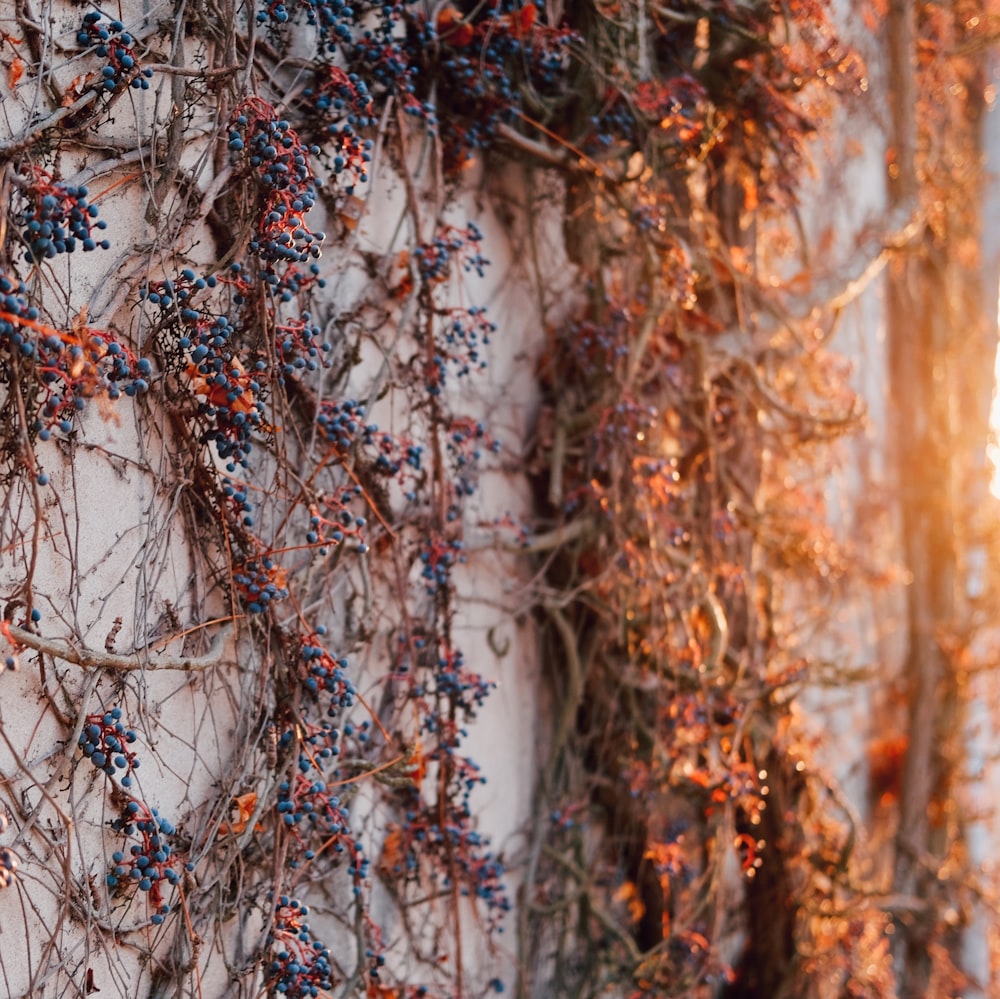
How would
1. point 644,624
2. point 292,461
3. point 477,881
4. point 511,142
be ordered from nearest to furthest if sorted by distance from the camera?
point 292,461 → point 477,881 → point 511,142 → point 644,624

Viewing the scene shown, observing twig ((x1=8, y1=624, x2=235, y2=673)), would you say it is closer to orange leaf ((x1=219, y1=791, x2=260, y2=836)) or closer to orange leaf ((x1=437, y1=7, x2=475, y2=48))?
orange leaf ((x1=219, y1=791, x2=260, y2=836))

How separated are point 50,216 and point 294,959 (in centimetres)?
105

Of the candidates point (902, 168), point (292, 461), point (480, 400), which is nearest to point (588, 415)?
point (480, 400)

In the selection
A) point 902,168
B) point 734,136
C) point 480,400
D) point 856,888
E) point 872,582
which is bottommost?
point 856,888

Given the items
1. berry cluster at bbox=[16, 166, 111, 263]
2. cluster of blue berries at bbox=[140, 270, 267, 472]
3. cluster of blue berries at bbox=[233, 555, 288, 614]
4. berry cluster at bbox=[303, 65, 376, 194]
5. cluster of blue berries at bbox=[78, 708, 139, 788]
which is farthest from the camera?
berry cluster at bbox=[303, 65, 376, 194]

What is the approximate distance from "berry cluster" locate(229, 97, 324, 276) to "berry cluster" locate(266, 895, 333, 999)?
3.13ft

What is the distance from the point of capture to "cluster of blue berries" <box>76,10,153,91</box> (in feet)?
4.48

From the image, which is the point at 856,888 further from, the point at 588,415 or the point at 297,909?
the point at 297,909

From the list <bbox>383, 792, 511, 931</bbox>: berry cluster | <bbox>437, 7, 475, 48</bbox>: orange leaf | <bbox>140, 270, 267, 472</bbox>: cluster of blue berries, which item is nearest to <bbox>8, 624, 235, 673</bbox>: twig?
<bbox>140, 270, 267, 472</bbox>: cluster of blue berries

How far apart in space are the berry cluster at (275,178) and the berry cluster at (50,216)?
28cm

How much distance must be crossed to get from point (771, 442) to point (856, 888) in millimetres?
1160

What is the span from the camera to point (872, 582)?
3.40 metres

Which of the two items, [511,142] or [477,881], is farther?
[511,142]

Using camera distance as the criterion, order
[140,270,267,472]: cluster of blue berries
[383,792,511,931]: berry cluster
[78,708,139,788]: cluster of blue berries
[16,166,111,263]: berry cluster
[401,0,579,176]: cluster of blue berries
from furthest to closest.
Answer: [401,0,579,176]: cluster of blue berries, [383,792,511,931]: berry cluster, [140,270,267,472]: cluster of blue berries, [78,708,139,788]: cluster of blue berries, [16,166,111,263]: berry cluster
